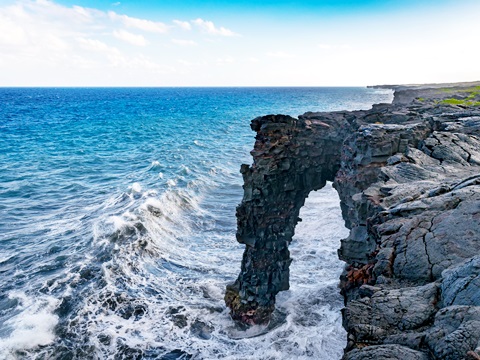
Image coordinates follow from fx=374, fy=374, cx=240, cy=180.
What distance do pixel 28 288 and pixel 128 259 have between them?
7471 millimetres

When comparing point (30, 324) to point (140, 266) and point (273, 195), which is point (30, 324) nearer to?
point (140, 266)

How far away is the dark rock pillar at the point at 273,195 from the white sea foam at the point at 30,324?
11.2 meters

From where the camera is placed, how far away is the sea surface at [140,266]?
72.6 feet

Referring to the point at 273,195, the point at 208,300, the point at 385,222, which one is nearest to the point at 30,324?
the point at 208,300

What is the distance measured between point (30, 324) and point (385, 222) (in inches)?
847

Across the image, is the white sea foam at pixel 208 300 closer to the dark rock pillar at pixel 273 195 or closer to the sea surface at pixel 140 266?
the sea surface at pixel 140 266

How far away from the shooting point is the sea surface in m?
22.1

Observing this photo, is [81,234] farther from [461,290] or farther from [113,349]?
[461,290]

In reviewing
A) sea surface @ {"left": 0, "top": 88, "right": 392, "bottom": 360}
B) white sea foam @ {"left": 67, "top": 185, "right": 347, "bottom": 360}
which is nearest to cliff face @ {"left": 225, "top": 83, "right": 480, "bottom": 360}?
white sea foam @ {"left": 67, "top": 185, "right": 347, "bottom": 360}

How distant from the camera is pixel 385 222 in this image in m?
12.8

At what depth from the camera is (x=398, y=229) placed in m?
12.0

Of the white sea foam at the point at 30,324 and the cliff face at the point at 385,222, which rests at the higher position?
the cliff face at the point at 385,222

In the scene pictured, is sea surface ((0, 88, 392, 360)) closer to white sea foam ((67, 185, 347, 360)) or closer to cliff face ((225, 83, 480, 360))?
white sea foam ((67, 185, 347, 360))

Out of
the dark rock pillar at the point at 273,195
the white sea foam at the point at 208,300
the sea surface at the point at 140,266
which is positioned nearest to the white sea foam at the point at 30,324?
the sea surface at the point at 140,266
